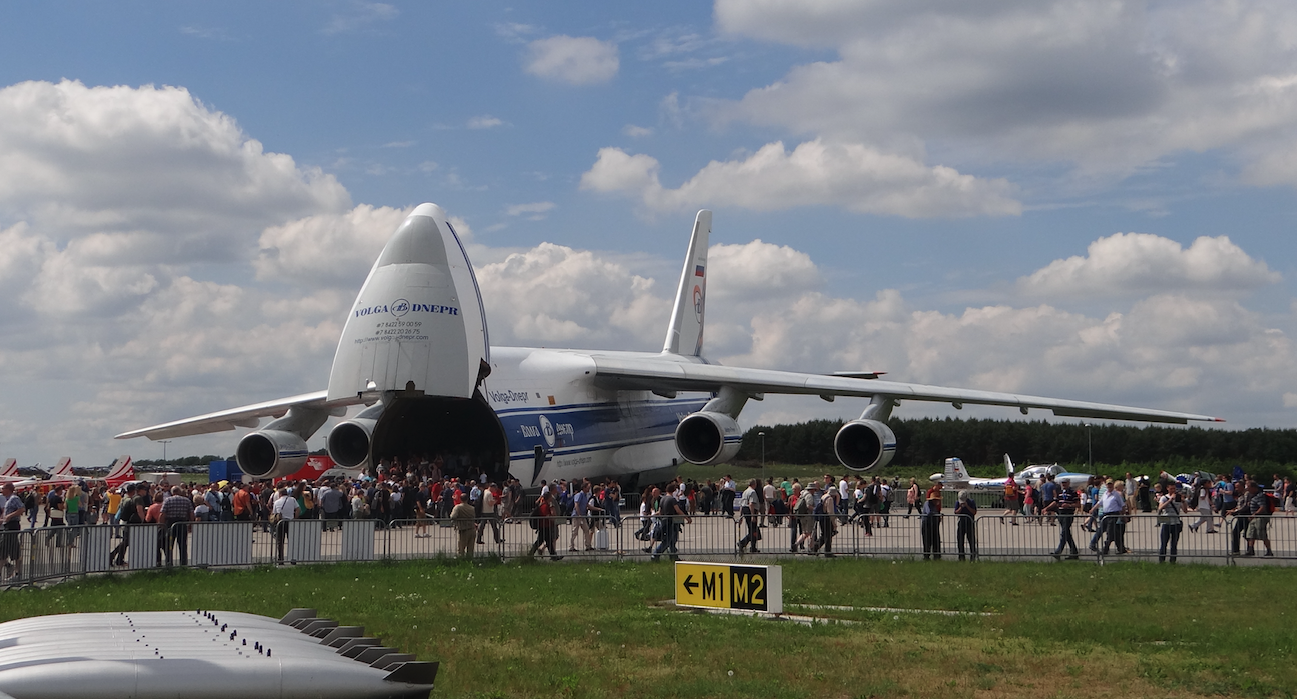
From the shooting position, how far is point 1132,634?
11227mm

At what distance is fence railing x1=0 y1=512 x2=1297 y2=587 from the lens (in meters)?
17.6

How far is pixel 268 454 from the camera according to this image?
27.5 metres

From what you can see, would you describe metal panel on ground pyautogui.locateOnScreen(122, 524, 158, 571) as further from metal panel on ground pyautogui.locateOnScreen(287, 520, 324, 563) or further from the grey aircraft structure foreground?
the grey aircraft structure foreground

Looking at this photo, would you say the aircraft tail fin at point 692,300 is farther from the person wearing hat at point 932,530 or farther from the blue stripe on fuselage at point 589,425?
the person wearing hat at point 932,530

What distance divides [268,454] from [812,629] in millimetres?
18701

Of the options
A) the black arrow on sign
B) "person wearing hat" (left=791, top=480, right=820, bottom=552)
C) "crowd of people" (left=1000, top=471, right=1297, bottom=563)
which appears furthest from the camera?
"person wearing hat" (left=791, top=480, right=820, bottom=552)

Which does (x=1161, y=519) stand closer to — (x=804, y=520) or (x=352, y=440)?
(x=804, y=520)

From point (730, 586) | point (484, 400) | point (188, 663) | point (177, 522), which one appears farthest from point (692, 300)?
point (188, 663)

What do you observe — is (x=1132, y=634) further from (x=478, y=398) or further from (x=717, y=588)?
(x=478, y=398)

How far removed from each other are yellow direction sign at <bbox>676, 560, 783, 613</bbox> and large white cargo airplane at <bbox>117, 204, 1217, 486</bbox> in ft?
35.3

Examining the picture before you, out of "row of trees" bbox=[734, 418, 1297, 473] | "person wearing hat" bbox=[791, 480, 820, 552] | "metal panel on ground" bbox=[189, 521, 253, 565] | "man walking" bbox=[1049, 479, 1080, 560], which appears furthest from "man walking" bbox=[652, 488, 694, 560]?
"row of trees" bbox=[734, 418, 1297, 473]

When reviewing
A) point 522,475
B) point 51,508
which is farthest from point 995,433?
point 51,508

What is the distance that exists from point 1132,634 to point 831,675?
349cm

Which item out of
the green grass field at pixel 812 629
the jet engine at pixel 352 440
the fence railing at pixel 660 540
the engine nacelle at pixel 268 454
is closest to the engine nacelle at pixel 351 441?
the jet engine at pixel 352 440
